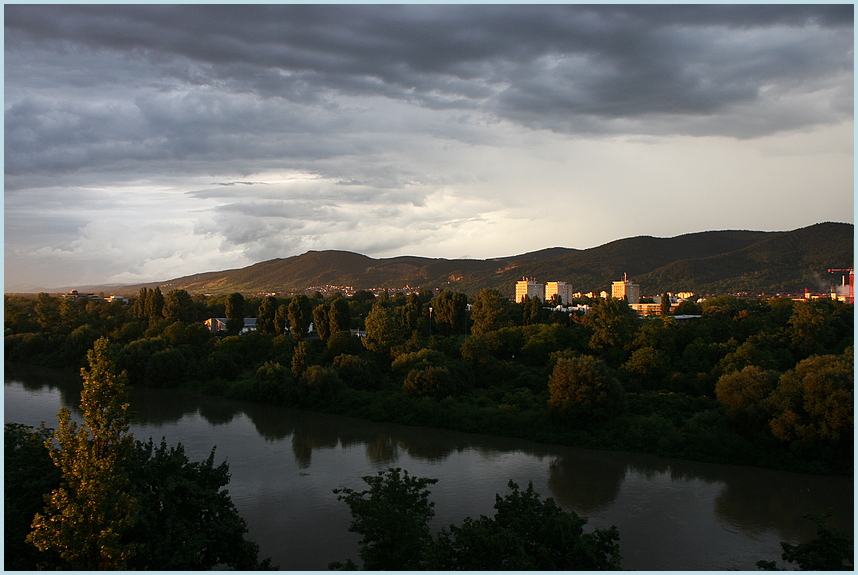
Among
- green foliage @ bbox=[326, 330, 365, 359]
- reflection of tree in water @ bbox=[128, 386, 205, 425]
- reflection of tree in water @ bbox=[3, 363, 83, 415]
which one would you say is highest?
green foliage @ bbox=[326, 330, 365, 359]

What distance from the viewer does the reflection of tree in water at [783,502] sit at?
12.4 m

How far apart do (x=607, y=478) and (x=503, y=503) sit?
758 cm

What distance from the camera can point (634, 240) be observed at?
4318 inches

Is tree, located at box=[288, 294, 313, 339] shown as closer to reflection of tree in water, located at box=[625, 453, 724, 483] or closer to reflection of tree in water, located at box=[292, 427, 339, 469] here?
reflection of tree in water, located at box=[292, 427, 339, 469]

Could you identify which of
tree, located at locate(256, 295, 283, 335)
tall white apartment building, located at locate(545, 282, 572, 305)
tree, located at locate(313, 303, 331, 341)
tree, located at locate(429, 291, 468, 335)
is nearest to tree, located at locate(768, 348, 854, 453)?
tree, located at locate(429, 291, 468, 335)

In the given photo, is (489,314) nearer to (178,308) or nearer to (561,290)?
(178,308)

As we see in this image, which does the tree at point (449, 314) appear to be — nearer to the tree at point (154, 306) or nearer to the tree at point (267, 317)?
the tree at point (267, 317)

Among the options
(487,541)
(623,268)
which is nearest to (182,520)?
(487,541)

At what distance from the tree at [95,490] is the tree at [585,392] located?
1373cm

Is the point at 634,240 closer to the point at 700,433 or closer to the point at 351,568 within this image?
the point at 700,433

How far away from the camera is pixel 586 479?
50.0 feet

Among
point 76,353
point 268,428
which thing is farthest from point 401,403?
point 76,353

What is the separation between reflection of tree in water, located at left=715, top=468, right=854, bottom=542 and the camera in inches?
488

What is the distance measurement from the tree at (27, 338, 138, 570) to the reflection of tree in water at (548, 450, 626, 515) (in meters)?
9.13
